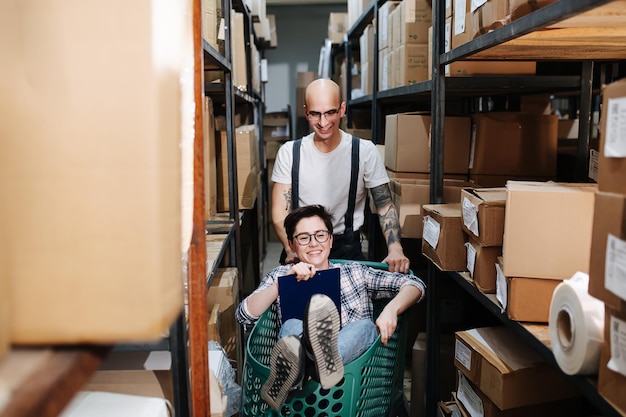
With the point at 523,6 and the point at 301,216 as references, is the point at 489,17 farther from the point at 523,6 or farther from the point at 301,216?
the point at 301,216

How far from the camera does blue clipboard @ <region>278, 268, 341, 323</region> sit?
173 centimetres

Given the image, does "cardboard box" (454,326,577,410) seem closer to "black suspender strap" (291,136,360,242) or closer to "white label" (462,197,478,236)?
Answer: "white label" (462,197,478,236)

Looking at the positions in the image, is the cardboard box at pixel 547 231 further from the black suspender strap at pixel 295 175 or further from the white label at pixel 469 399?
the black suspender strap at pixel 295 175

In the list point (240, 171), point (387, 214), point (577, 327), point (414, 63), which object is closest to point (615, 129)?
point (577, 327)

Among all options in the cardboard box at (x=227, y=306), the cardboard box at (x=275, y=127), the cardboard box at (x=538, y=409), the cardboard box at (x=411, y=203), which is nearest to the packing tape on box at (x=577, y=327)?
the cardboard box at (x=538, y=409)

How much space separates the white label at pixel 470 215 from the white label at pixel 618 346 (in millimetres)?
591

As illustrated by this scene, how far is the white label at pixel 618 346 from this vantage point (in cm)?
85

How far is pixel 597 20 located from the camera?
3.73 ft

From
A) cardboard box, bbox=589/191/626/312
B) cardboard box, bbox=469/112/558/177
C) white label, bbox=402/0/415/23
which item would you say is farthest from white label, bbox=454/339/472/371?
white label, bbox=402/0/415/23

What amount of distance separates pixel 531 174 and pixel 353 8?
264cm

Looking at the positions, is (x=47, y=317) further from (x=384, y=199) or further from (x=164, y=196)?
(x=384, y=199)

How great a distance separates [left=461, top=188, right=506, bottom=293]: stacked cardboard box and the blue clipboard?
1.39 ft

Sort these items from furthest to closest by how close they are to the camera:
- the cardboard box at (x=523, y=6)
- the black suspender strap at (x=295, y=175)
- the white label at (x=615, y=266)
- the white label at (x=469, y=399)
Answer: the black suspender strap at (x=295, y=175), the white label at (x=469, y=399), the cardboard box at (x=523, y=6), the white label at (x=615, y=266)

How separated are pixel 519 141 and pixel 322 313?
1375mm
